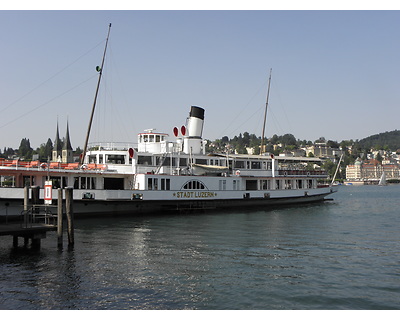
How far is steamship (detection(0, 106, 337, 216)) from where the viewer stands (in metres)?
27.9

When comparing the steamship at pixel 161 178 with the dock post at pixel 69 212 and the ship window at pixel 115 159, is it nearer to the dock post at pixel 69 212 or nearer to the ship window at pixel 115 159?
the ship window at pixel 115 159

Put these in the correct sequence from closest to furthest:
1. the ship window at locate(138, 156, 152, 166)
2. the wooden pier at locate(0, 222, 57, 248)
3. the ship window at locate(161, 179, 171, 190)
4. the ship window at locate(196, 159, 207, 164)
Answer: the wooden pier at locate(0, 222, 57, 248) < the ship window at locate(161, 179, 171, 190) < the ship window at locate(138, 156, 152, 166) < the ship window at locate(196, 159, 207, 164)

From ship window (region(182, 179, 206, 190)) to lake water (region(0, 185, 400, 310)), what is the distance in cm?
890

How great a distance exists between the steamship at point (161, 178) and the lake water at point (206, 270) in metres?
5.61

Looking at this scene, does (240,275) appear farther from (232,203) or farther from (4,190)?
(232,203)

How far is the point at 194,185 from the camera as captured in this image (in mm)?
33562

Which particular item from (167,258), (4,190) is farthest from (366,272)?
(4,190)

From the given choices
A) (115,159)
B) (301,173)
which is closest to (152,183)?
(115,159)

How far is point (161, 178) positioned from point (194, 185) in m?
3.41

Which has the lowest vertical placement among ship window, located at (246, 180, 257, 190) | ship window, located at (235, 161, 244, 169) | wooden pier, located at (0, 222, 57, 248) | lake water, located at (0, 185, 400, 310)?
lake water, located at (0, 185, 400, 310)

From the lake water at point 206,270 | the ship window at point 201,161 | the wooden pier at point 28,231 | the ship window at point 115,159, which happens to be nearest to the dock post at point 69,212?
the lake water at point 206,270

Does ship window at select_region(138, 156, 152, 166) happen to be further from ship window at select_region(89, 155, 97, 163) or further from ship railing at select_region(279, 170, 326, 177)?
ship railing at select_region(279, 170, 326, 177)

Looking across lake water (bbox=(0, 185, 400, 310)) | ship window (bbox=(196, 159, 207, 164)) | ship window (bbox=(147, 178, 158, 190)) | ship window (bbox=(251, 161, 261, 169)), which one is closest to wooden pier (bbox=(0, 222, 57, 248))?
lake water (bbox=(0, 185, 400, 310))

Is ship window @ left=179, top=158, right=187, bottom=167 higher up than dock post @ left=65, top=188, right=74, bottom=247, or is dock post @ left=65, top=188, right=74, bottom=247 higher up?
ship window @ left=179, top=158, right=187, bottom=167
